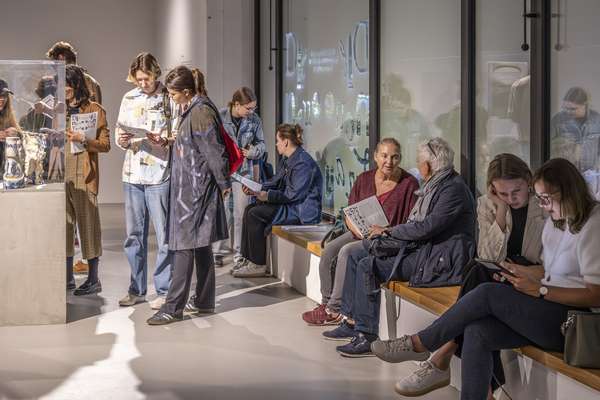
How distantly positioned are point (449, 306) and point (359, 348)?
828 mm

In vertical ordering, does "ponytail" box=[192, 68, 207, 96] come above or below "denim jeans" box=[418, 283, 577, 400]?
above

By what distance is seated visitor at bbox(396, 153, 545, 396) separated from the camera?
4262mm

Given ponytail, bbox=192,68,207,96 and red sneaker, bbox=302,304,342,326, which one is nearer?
red sneaker, bbox=302,304,342,326

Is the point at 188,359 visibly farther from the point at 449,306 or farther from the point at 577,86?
the point at 577,86

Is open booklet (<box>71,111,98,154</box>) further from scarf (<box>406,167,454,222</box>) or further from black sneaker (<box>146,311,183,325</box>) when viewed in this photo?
scarf (<box>406,167,454,222</box>)

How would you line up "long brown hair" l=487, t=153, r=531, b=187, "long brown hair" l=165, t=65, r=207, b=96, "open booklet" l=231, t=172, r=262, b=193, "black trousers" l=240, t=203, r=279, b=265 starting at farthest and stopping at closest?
"black trousers" l=240, t=203, r=279, b=265 < "open booklet" l=231, t=172, r=262, b=193 < "long brown hair" l=165, t=65, r=207, b=96 < "long brown hair" l=487, t=153, r=531, b=187

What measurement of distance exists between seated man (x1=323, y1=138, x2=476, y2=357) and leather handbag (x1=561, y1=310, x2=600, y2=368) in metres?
1.38

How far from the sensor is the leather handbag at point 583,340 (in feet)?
11.7

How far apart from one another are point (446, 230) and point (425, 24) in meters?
1.80

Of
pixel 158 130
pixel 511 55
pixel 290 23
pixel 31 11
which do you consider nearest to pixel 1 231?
pixel 158 130

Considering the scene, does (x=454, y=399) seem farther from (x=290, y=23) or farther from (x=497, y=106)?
(x=290, y=23)

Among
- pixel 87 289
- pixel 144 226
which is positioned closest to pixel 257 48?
pixel 87 289

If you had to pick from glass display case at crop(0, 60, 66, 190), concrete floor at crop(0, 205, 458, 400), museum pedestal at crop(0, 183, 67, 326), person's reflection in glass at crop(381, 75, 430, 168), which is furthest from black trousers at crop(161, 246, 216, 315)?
person's reflection in glass at crop(381, 75, 430, 168)

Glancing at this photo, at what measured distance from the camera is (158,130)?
6434 millimetres
